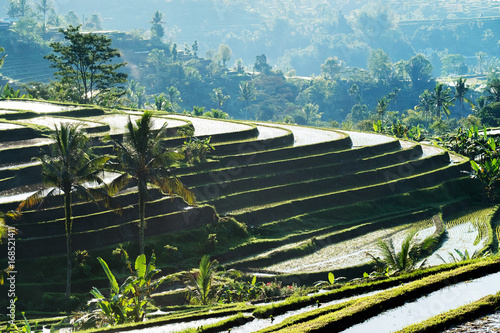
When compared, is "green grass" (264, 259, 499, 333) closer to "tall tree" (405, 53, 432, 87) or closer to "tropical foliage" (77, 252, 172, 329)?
"tropical foliage" (77, 252, 172, 329)

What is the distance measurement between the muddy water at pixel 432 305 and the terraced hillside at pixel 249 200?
37.6 feet

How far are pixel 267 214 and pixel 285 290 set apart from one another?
8.58m

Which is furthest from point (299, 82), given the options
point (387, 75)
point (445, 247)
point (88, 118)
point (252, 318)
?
point (252, 318)

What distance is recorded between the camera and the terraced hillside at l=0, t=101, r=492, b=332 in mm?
25625

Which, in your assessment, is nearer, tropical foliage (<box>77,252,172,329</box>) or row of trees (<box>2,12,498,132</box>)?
tropical foliage (<box>77,252,172,329</box>)

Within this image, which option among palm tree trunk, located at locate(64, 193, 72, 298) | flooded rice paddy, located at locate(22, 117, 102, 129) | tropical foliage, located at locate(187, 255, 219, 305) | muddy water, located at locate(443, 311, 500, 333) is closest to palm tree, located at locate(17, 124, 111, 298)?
palm tree trunk, located at locate(64, 193, 72, 298)

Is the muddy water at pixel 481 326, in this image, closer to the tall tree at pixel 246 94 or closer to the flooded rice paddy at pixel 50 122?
the flooded rice paddy at pixel 50 122

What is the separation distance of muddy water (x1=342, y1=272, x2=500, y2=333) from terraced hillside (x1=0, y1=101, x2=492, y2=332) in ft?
37.6

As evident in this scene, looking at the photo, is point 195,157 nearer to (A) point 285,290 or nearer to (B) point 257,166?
(B) point 257,166

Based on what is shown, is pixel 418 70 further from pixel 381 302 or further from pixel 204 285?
pixel 381 302

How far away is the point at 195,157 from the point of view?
34.2 metres

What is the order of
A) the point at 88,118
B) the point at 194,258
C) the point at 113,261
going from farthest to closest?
1. the point at 88,118
2. the point at 194,258
3. the point at 113,261

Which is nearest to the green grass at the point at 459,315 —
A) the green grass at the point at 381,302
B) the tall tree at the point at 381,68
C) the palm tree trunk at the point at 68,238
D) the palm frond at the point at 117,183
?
the green grass at the point at 381,302

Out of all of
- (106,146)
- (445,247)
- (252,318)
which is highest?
(106,146)
